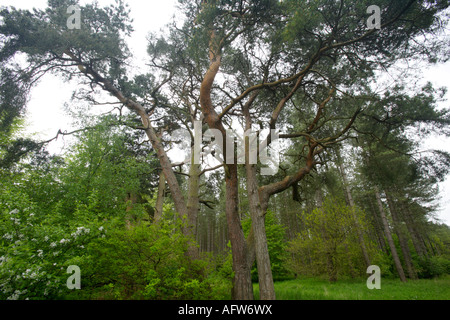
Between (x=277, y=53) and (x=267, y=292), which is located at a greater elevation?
(x=277, y=53)

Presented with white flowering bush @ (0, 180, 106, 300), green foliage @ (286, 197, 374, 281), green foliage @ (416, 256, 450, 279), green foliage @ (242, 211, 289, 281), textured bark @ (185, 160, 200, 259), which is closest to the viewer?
white flowering bush @ (0, 180, 106, 300)

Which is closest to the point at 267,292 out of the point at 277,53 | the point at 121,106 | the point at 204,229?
the point at 277,53

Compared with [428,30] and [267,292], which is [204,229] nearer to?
[267,292]

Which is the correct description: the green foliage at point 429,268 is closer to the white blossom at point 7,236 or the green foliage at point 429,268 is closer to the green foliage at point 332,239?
the green foliage at point 332,239

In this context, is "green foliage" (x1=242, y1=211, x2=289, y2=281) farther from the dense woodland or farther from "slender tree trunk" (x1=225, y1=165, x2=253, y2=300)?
"slender tree trunk" (x1=225, y1=165, x2=253, y2=300)

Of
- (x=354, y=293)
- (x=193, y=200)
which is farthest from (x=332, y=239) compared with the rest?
(x=193, y=200)

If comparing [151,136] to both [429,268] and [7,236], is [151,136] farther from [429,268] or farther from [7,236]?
[429,268]

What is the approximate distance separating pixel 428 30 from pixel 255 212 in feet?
20.8

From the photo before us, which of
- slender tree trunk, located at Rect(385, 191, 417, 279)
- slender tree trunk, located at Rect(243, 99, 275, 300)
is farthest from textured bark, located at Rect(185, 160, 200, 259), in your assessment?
slender tree trunk, located at Rect(385, 191, 417, 279)

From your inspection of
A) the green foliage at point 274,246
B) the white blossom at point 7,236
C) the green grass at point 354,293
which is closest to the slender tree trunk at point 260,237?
the green grass at point 354,293

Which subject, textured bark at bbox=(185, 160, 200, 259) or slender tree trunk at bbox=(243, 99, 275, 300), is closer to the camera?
slender tree trunk at bbox=(243, 99, 275, 300)

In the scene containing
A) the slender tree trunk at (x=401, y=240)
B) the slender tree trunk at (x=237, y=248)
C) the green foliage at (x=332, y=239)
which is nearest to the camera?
the slender tree trunk at (x=237, y=248)

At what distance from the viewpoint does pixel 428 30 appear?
520cm
